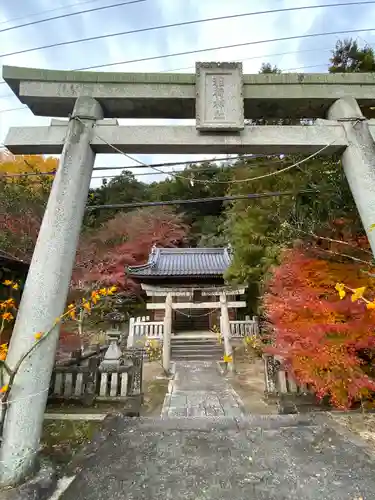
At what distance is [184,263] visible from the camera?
16.3 m

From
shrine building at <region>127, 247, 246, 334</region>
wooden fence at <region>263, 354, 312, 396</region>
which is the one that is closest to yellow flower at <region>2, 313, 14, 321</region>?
wooden fence at <region>263, 354, 312, 396</region>

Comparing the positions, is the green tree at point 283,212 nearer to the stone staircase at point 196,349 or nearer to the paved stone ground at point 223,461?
the paved stone ground at point 223,461

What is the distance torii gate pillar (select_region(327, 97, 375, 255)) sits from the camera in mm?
3455

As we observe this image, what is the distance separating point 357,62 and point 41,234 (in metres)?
7.42

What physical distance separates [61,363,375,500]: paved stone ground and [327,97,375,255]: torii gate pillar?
2386 mm

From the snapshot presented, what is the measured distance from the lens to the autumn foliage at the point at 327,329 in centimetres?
382

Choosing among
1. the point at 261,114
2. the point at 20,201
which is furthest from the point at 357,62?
the point at 20,201

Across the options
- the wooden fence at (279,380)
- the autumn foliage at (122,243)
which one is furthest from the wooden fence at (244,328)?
the wooden fence at (279,380)

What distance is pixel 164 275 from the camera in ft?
45.9

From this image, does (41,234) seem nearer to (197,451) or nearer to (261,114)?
(197,451)

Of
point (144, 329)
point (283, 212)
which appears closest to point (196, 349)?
point (144, 329)

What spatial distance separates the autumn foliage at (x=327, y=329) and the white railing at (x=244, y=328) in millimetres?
8372

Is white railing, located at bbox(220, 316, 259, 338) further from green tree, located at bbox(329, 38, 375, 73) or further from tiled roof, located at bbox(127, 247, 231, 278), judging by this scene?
green tree, located at bbox(329, 38, 375, 73)

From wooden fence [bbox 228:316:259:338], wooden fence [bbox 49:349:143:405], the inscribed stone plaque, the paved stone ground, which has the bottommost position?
the paved stone ground
